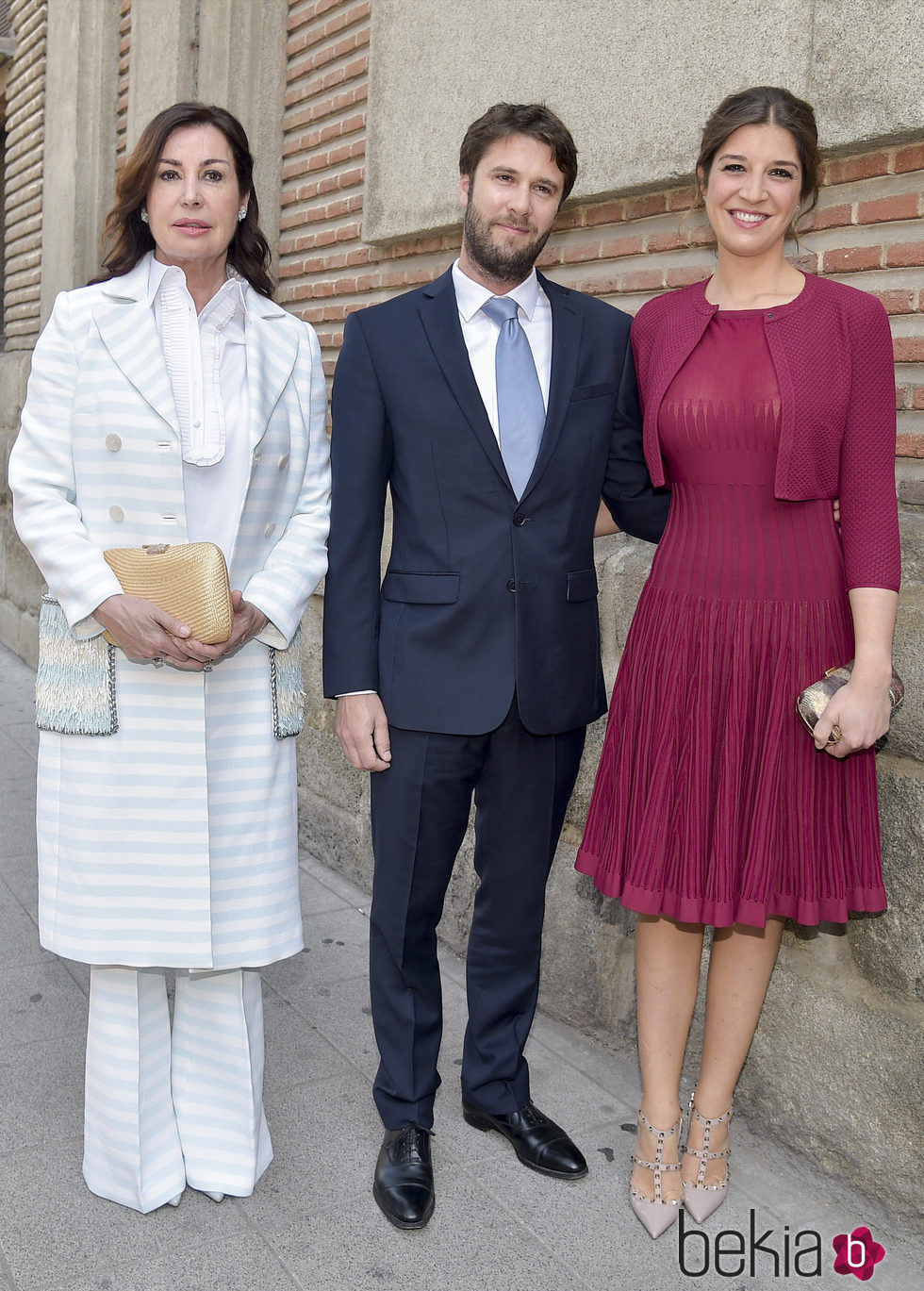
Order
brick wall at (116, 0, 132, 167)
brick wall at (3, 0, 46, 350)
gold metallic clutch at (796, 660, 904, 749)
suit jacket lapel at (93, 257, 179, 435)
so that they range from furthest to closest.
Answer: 1. brick wall at (3, 0, 46, 350)
2. brick wall at (116, 0, 132, 167)
3. suit jacket lapel at (93, 257, 179, 435)
4. gold metallic clutch at (796, 660, 904, 749)

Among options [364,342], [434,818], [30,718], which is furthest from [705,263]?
[30,718]

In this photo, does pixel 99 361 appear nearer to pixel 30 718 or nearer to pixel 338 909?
pixel 338 909

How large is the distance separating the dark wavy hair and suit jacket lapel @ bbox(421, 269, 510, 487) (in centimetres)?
32

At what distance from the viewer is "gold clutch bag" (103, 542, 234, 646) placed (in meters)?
2.44

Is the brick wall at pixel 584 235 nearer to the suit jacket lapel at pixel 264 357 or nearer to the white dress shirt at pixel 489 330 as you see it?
the white dress shirt at pixel 489 330

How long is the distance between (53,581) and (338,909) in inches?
98.6

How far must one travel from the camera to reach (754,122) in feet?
8.16

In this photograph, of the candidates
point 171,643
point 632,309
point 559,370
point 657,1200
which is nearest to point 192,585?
point 171,643

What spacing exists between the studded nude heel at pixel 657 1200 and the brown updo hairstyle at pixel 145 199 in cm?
219

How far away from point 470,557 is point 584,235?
5.81 feet

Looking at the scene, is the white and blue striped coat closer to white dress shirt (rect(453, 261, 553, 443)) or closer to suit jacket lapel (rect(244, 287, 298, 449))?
suit jacket lapel (rect(244, 287, 298, 449))

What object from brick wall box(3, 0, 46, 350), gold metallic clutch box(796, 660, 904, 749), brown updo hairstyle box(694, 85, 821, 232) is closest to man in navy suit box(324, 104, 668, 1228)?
brown updo hairstyle box(694, 85, 821, 232)

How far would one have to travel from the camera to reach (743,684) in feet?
8.46

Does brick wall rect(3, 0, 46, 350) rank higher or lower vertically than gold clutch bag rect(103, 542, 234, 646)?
higher
